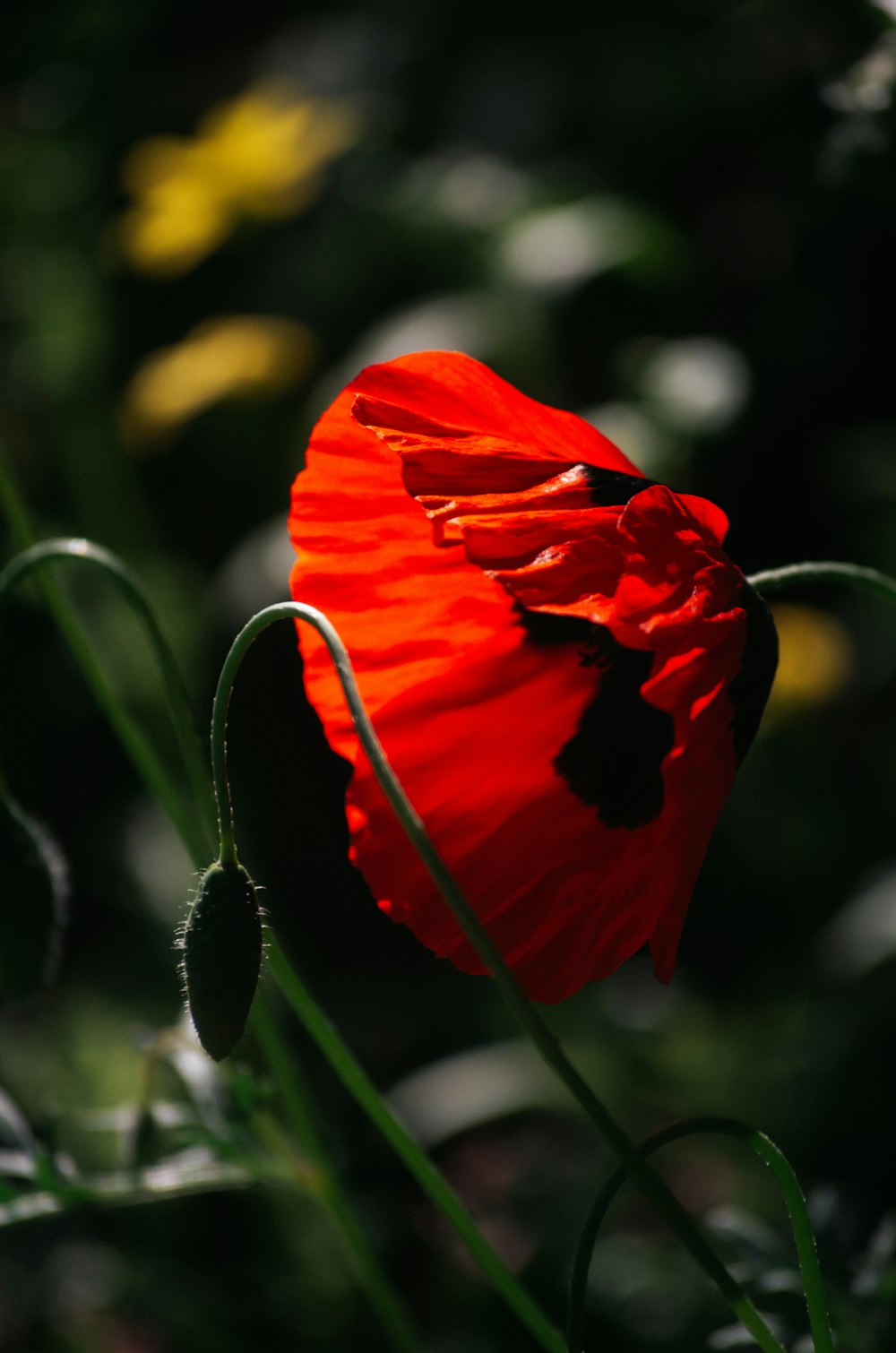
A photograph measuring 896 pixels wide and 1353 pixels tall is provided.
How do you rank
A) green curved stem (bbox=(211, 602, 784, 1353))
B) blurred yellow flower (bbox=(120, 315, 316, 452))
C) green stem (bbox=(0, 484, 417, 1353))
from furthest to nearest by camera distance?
blurred yellow flower (bbox=(120, 315, 316, 452)) < green stem (bbox=(0, 484, 417, 1353)) < green curved stem (bbox=(211, 602, 784, 1353))

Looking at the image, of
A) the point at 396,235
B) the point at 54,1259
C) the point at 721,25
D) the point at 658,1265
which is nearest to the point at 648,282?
the point at 396,235

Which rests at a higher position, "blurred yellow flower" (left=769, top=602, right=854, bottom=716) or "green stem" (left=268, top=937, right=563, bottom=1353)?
"green stem" (left=268, top=937, right=563, bottom=1353)

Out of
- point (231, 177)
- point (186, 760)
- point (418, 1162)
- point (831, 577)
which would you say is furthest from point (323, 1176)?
point (231, 177)

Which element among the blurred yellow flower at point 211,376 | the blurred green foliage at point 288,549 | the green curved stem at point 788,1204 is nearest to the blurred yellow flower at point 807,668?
the blurred green foliage at point 288,549

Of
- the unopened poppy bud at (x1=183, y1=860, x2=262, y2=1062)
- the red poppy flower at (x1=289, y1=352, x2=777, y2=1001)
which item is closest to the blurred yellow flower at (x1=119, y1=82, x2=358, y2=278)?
the red poppy flower at (x1=289, y1=352, x2=777, y2=1001)

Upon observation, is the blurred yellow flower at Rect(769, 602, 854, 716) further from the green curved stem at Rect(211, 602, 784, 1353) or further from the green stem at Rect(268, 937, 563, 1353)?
the green curved stem at Rect(211, 602, 784, 1353)

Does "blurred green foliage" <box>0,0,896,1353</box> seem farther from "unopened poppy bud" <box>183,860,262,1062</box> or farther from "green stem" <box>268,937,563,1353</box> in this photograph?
"unopened poppy bud" <box>183,860,262,1062</box>

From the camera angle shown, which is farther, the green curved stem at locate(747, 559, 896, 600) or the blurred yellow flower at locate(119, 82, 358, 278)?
the blurred yellow flower at locate(119, 82, 358, 278)

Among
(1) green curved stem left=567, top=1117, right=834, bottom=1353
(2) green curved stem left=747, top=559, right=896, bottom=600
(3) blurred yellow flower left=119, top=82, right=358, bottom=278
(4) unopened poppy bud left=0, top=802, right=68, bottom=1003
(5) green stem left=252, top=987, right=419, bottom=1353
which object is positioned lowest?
(5) green stem left=252, top=987, right=419, bottom=1353

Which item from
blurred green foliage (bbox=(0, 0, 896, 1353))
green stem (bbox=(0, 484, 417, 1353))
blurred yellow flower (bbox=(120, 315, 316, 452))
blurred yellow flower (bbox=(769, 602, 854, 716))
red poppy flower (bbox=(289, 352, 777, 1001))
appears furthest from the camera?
blurred yellow flower (bbox=(120, 315, 316, 452))
